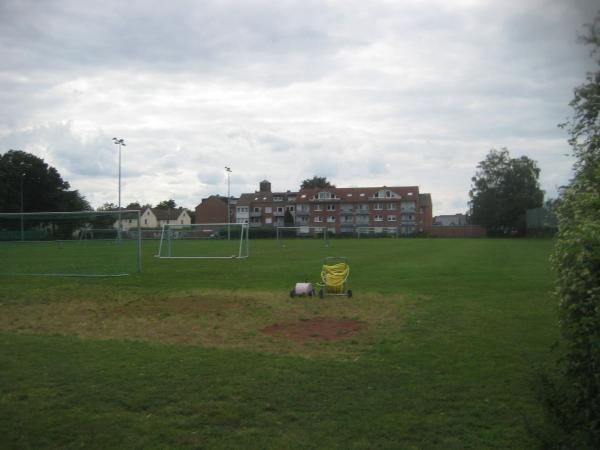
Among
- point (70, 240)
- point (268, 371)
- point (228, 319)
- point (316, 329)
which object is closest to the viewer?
point (268, 371)

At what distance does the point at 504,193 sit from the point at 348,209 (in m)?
31.3

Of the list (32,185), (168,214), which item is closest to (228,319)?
(32,185)

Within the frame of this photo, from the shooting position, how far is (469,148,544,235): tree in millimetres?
84250

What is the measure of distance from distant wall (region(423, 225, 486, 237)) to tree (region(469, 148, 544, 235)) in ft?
13.2

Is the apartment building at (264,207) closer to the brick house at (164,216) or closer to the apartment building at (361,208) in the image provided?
the apartment building at (361,208)

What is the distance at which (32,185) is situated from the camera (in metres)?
75.8

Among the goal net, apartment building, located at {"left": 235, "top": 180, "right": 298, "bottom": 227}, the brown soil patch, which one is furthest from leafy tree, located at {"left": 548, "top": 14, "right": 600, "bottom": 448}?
apartment building, located at {"left": 235, "top": 180, "right": 298, "bottom": 227}

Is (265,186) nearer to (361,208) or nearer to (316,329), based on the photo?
(361,208)

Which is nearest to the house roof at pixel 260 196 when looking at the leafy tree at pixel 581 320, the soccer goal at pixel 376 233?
the soccer goal at pixel 376 233

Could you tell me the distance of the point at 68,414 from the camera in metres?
5.60

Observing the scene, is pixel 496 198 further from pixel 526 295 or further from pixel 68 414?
pixel 68 414

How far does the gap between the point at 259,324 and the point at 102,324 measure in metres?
3.18

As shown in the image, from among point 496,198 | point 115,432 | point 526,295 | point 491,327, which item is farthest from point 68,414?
point 496,198

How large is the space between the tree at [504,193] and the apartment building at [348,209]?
14.5 meters
